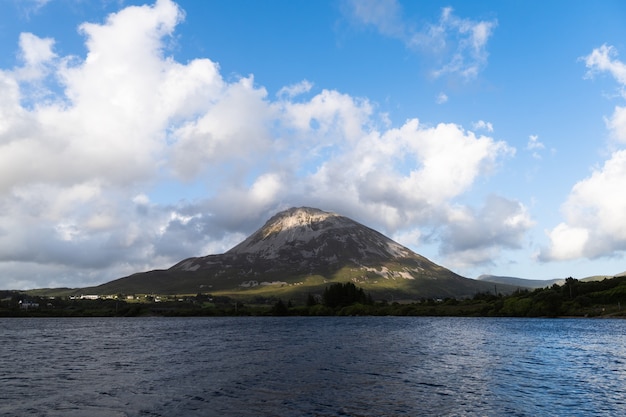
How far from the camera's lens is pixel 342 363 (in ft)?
211

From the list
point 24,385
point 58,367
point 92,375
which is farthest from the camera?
point 58,367

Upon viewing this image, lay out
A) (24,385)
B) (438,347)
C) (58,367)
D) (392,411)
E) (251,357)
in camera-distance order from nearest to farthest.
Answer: (392,411) → (24,385) → (58,367) → (251,357) → (438,347)

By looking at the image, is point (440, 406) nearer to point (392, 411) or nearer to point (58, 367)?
point (392, 411)

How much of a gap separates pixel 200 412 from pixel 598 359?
A: 5814cm

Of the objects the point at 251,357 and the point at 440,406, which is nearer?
the point at 440,406

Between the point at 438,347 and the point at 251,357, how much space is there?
34377 millimetres

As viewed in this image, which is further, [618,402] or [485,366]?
[485,366]

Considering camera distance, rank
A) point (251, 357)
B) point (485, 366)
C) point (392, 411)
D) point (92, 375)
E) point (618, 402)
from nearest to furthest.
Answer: point (392, 411) → point (618, 402) → point (92, 375) → point (485, 366) → point (251, 357)

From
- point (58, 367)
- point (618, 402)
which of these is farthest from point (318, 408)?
point (58, 367)

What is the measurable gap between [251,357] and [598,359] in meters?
50.9

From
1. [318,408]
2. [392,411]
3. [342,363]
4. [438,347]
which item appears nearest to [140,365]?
[342,363]

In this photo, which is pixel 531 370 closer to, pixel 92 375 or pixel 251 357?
pixel 251 357

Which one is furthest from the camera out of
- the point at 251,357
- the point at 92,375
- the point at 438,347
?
the point at 438,347

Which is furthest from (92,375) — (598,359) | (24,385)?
(598,359)
